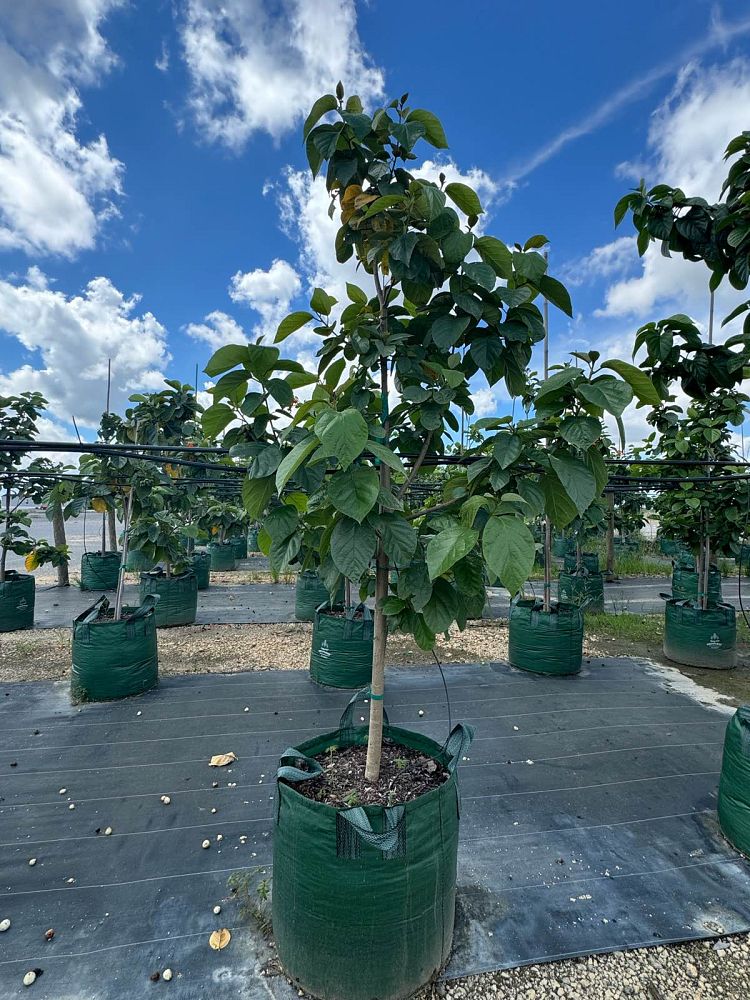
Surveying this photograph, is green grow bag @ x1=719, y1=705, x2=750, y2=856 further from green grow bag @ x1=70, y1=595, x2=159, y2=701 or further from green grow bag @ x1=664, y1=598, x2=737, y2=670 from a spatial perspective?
green grow bag @ x1=70, y1=595, x2=159, y2=701

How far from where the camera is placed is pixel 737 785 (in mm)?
2342

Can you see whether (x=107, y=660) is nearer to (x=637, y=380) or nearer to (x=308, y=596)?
(x=308, y=596)

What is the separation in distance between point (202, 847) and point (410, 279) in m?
2.50

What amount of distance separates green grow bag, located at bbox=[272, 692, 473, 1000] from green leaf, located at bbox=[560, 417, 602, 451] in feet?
3.71

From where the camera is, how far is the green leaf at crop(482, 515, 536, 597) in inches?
40.9

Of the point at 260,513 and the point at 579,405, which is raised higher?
the point at 579,405

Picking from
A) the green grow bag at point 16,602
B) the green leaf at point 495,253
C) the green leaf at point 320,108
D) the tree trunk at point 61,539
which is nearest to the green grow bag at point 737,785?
the green leaf at point 495,253

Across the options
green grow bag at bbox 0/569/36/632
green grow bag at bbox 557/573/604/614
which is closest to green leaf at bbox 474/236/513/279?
green grow bag at bbox 557/573/604/614

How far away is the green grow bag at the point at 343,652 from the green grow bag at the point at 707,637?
10.6 ft

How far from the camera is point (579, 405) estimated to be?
4.35 feet

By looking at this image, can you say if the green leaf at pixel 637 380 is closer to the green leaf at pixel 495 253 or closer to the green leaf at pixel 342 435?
the green leaf at pixel 495 253

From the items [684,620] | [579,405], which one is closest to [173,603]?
[684,620]

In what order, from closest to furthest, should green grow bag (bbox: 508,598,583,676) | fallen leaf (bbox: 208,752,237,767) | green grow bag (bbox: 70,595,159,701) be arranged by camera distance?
fallen leaf (bbox: 208,752,237,767) → green grow bag (bbox: 70,595,159,701) → green grow bag (bbox: 508,598,583,676)

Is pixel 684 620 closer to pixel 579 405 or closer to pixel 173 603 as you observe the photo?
pixel 579 405
